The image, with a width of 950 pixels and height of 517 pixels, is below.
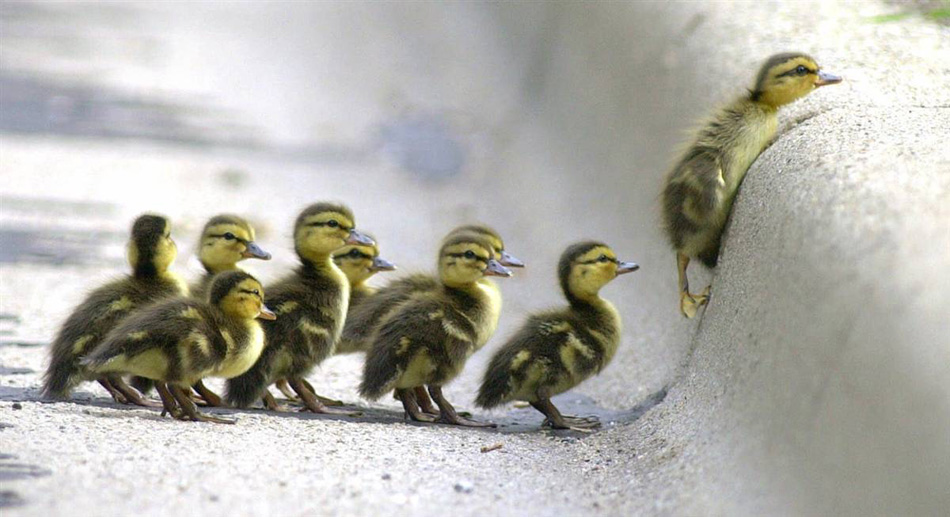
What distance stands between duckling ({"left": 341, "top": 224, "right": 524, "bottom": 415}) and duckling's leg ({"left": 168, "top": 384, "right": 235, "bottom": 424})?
100 cm

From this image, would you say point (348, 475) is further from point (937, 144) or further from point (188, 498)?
point (937, 144)

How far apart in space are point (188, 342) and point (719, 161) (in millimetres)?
2229

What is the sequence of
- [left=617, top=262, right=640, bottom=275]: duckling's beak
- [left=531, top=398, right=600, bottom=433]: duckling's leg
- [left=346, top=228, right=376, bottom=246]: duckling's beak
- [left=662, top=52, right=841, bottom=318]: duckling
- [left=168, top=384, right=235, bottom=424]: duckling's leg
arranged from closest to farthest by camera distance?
[left=168, top=384, right=235, bottom=424]: duckling's leg < [left=662, top=52, right=841, bottom=318]: duckling < [left=531, top=398, right=600, bottom=433]: duckling's leg < [left=617, top=262, right=640, bottom=275]: duckling's beak < [left=346, top=228, right=376, bottom=246]: duckling's beak

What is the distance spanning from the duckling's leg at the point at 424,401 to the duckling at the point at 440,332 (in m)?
0.03

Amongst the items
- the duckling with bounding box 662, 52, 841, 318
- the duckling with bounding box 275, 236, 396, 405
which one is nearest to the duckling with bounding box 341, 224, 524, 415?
the duckling with bounding box 275, 236, 396, 405

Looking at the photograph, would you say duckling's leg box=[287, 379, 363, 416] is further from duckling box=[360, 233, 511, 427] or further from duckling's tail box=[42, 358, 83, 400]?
duckling's tail box=[42, 358, 83, 400]

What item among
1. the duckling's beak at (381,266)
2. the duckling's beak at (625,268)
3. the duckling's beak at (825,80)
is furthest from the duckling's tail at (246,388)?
the duckling's beak at (825,80)

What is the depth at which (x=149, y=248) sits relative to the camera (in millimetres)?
5891

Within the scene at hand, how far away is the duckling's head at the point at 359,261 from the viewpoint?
6.63 m

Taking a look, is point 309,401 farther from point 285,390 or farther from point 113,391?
point 113,391

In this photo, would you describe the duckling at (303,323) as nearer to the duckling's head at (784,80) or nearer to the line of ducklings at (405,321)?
the line of ducklings at (405,321)

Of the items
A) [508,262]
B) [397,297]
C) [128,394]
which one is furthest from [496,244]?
[128,394]

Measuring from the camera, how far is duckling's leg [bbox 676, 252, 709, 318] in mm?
5746

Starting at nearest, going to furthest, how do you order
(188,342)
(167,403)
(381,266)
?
(188,342) → (167,403) → (381,266)
